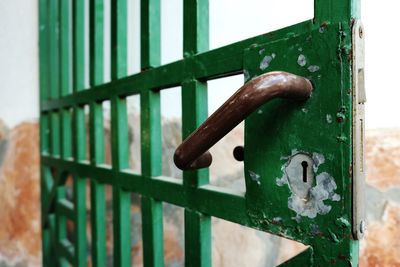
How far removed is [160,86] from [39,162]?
3.16 ft

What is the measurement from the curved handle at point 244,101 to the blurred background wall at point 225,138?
18cm

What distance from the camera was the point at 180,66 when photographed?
1.76 ft

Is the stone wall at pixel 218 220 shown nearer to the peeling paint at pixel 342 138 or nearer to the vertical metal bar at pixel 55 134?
the vertical metal bar at pixel 55 134

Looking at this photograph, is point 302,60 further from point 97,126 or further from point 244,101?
point 97,126

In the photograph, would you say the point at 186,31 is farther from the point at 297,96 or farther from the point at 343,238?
the point at 343,238

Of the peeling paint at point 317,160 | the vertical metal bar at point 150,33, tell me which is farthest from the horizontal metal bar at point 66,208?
the peeling paint at point 317,160

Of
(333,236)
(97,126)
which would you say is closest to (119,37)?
(97,126)

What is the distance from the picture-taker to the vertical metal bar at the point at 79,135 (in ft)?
3.27

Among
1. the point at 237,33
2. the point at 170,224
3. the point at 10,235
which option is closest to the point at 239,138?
the point at 237,33

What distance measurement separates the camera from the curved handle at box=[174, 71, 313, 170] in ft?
1.06

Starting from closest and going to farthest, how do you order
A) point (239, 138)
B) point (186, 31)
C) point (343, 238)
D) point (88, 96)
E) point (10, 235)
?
point (343, 238), point (186, 31), point (239, 138), point (88, 96), point (10, 235)

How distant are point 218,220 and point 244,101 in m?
0.54

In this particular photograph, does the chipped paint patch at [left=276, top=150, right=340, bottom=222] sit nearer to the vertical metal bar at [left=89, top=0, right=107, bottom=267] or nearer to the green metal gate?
the green metal gate

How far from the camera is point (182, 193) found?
54 centimetres
